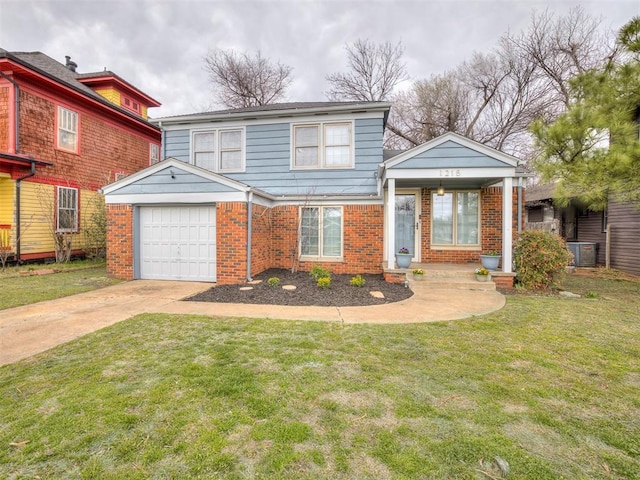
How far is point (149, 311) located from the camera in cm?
533

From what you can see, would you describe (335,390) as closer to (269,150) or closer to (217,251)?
(217,251)

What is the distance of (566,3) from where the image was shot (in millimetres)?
15609

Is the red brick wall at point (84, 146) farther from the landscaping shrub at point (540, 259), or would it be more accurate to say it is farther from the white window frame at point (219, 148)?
the landscaping shrub at point (540, 259)

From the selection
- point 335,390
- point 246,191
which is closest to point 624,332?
point 335,390

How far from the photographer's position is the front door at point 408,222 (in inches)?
382

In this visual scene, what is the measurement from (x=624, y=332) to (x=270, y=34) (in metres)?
18.3

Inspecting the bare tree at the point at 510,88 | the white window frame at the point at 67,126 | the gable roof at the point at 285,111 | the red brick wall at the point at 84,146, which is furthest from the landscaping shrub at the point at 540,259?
the white window frame at the point at 67,126

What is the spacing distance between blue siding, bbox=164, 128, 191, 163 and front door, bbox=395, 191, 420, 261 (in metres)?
7.25

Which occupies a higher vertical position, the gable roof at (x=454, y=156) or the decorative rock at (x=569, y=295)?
the gable roof at (x=454, y=156)

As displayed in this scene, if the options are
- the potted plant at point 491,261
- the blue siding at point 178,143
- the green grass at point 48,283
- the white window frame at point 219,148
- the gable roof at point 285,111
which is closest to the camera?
the green grass at point 48,283

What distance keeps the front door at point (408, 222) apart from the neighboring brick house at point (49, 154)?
11396mm

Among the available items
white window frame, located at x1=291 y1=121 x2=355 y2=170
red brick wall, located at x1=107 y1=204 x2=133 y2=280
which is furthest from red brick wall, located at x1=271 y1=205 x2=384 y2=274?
red brick wall, located at x1=107 y1=204 x2=133 y2=280

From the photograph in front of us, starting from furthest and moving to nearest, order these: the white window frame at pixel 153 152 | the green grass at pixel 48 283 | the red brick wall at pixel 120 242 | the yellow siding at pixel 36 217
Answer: the white window frame at pixel 153 152, the yellow siding at pixel 36 217, the red brick wall at pixel 120 242, the green grass at pixel 48 283

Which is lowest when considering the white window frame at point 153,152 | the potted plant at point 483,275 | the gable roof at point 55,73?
the potted plant at point 483,275
